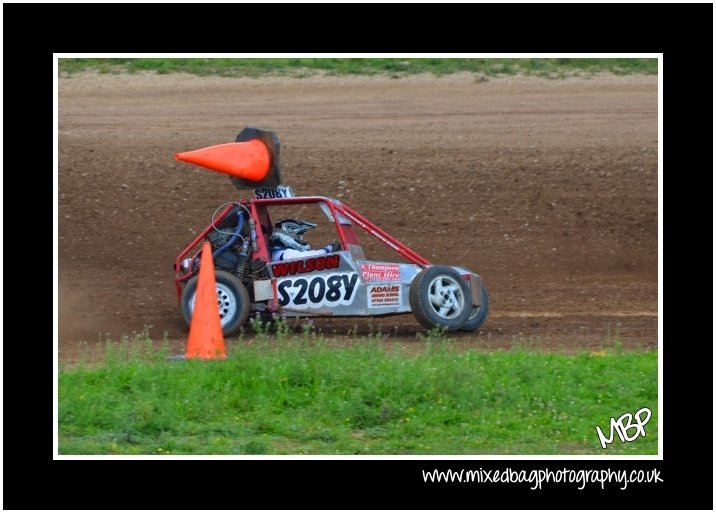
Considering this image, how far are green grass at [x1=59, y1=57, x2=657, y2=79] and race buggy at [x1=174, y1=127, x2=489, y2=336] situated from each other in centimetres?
919

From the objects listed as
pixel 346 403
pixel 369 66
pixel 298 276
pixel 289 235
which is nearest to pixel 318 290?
pixel 298 276

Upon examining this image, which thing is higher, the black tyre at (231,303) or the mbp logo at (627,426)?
the black tyre at (231,303)

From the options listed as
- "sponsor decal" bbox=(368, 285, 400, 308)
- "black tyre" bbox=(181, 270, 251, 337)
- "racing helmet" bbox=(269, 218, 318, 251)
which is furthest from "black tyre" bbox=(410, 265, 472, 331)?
"black tyre" bbox=(181, 270, 251, 337)

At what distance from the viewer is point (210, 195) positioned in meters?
16.2

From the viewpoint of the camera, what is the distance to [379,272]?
11.9 metres

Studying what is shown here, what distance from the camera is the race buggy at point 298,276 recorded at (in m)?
11.7

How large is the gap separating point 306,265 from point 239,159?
1.20m

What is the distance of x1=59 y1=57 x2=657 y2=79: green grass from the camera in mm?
21156

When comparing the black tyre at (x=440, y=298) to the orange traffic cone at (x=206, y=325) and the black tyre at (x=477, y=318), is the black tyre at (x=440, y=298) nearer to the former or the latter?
the black tyre at (x=477, y=318)

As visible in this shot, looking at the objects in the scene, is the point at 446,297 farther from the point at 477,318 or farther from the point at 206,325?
the point at 206,325

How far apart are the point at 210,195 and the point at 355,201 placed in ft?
6.04

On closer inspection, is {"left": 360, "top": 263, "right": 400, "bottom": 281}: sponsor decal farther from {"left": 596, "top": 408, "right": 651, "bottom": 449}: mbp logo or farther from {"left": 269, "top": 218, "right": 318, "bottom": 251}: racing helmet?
{"left": 596, "top": 408, "right": 651, "bottom": 449}: mbp logo

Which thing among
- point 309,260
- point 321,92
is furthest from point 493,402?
point 321,92

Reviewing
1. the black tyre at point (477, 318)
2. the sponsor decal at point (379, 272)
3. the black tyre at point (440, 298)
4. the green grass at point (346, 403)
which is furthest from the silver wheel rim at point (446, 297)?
the green grass at point (346, 403)
